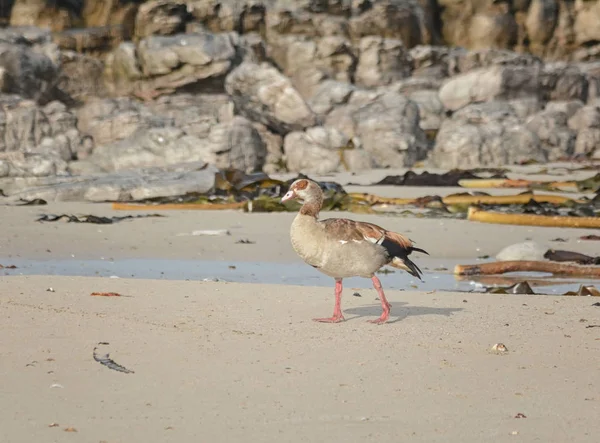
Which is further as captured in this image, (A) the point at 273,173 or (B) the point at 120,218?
(A) the point at 273,173

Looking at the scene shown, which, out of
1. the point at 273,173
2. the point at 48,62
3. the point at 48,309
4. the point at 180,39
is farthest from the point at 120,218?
the point at 180,39

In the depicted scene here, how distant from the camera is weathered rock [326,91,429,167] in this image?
77.9 feet

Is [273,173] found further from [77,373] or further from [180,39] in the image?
[77,373]

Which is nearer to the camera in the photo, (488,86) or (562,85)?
(488,86)

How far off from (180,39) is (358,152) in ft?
38.4

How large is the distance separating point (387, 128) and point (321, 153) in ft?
9.99

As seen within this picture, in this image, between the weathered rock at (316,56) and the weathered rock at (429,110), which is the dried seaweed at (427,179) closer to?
the weathered rock at (429,110)

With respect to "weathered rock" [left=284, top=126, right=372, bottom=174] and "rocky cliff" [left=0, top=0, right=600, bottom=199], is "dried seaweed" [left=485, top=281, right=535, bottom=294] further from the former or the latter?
"weathered rock" [left=284, top=126, right=372, bottom=174]

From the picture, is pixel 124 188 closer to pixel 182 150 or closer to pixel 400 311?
pixel 182 150

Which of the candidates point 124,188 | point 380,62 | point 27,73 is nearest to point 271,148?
point 27,73

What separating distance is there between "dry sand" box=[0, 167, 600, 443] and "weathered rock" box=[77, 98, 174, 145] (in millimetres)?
18968

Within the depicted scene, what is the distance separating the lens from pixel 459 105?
30.5 meters

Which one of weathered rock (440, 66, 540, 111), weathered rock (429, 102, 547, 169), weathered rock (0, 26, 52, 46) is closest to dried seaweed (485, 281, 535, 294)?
weathered rock (429, 102, 547, 169)

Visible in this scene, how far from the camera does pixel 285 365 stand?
4.29m
